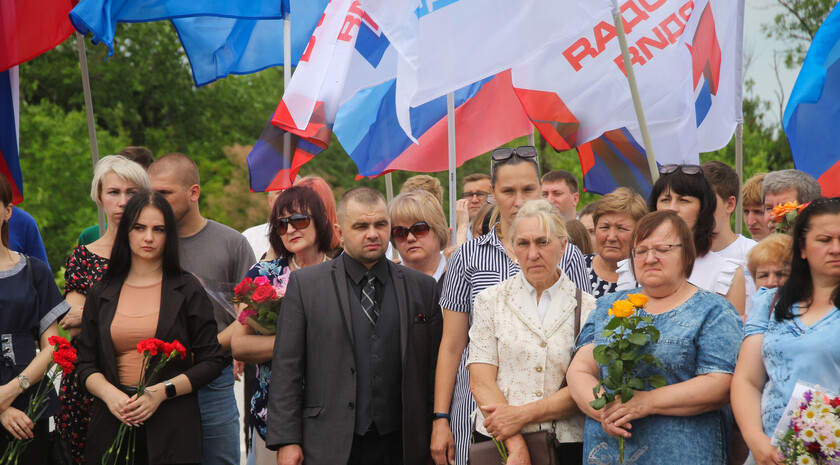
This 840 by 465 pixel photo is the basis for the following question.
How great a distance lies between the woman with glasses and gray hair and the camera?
4797 millimetres

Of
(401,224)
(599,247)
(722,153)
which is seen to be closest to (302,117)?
(401,224)

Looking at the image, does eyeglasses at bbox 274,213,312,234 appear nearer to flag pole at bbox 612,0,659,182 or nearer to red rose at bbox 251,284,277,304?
red rose at bbox 251,284,277,304

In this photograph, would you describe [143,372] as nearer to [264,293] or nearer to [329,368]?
[264,293]

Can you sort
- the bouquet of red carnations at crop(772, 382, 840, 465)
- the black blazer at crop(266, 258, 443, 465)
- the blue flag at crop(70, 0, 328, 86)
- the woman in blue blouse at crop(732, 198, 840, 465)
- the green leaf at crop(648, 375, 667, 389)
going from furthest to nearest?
the blue flag at crop(70, 0, 328, 86) → the black blazer at crop(266, 258, 443, 465) → the green leaf at crop(648, 375, 667, 389) → the woman in blue blouse at crop(732, 198, 840, 465) → the bouquet of red carnations at crop(772, 382, 840, 465)

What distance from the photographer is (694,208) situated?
204 inches

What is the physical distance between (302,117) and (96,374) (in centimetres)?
317

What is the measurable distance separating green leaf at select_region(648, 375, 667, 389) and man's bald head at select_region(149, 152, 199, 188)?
10.7 ft

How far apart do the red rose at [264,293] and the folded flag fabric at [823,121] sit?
388 centimetres

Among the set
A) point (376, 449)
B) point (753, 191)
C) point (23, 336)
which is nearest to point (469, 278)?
point (376, 449)

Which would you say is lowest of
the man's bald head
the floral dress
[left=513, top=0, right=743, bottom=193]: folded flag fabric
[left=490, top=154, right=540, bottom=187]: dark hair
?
the floral dress

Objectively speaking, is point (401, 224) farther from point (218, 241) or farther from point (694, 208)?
point (694, 208)

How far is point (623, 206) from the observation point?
19.2ft

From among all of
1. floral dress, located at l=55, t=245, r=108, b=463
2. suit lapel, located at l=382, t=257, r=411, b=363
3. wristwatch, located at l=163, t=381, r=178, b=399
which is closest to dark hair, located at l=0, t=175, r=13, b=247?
floral dress, located at l=55, t=245, r=108, b=463

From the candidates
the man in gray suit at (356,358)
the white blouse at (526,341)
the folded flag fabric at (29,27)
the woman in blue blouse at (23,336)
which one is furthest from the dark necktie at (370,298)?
the folded flag fabric at (29,27)
